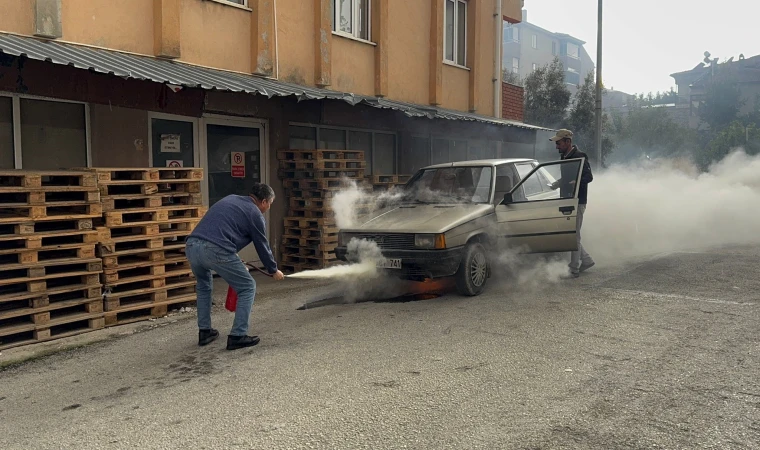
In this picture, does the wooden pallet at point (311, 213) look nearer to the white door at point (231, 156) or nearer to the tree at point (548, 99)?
the white door at point (231, 156)

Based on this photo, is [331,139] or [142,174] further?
[331,139]

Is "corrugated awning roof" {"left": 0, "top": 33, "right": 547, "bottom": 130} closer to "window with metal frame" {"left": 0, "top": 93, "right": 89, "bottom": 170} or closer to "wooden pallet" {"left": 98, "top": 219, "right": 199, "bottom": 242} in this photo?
"window with metal frame" {"left": 0, "top": 93, "right": 89, "bottom": 170}

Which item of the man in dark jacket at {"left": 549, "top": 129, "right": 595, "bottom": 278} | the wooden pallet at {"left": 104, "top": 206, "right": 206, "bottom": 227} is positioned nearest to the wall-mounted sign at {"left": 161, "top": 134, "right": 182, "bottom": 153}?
the wooden pallet at {"left": 104, "top": 206, "right": 206, "bottom": 227}

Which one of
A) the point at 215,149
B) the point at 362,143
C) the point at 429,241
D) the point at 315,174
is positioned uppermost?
the point at 362,143

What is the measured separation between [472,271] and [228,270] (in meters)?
3.37

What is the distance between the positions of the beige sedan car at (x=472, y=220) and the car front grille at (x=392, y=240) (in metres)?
0.01

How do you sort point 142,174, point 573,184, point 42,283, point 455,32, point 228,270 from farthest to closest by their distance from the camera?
point 455,32, point 573,184, point 142,174, point 42,283, point 228,270

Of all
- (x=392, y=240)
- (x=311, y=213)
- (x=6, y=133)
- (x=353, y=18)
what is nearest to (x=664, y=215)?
(x=353, y=18)

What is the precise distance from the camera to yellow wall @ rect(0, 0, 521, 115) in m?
8.34

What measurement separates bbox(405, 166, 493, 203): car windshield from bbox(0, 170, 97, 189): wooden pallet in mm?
Result: 4411

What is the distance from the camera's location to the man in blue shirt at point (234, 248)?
5734mm

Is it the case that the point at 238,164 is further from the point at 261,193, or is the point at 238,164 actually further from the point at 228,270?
the point at 228,270

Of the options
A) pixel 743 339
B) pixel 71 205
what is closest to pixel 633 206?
pixel 743 339

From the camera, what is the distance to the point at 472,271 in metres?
7.89
